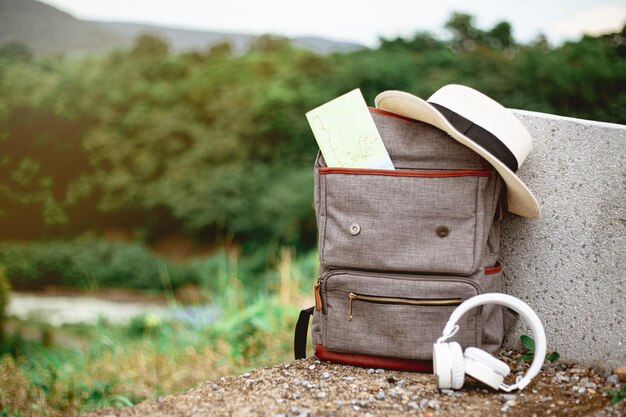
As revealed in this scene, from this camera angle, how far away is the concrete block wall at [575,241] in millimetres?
1932

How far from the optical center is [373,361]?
1.94 m

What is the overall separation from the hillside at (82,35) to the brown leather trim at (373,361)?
5723mm

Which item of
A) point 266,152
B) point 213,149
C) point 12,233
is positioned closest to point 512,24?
point 266,152

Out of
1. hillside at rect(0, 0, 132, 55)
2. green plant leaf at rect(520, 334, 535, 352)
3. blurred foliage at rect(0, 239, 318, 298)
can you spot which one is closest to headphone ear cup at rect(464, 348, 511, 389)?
green plant leaf at rect(520, 334, 535, 352)

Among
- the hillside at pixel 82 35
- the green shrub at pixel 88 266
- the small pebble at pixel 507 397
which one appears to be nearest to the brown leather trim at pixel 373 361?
the small pebble at pixel 507 397

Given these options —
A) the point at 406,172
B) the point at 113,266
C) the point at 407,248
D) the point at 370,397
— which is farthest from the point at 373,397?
the point at 113,266

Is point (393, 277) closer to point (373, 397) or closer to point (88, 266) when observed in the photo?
point (373, 397)

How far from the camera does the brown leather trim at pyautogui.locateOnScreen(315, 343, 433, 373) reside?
1.90 meters

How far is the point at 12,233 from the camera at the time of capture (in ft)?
26.2

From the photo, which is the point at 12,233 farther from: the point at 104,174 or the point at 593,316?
the point at 593,316

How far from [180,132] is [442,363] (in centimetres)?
694

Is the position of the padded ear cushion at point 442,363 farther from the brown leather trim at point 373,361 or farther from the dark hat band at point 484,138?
the dark hat band at point 484,138

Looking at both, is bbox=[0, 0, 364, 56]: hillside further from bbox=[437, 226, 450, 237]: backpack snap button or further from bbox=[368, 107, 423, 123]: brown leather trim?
bbox=[437, 226, 450, 237]: backpack snap button

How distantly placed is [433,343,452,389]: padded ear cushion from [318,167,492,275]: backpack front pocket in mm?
263
